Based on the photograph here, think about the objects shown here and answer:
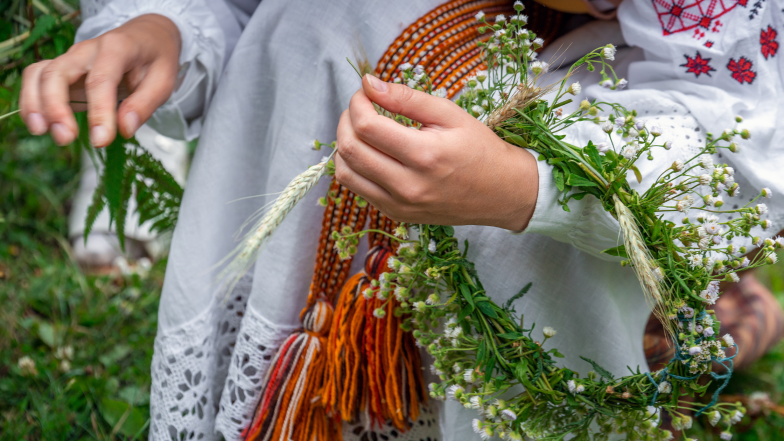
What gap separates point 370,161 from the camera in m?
0.51

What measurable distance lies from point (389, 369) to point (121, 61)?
0.55 meters

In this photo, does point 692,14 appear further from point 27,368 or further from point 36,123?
point 27,368

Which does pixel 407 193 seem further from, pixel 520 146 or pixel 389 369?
pixel 389 369

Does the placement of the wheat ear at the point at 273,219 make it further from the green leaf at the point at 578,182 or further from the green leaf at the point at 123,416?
the green leaf at the point at 123,416

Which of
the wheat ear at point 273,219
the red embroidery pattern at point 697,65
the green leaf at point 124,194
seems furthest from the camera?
the green leaf at point 124,194

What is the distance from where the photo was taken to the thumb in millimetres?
514

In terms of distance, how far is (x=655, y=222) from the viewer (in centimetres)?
54

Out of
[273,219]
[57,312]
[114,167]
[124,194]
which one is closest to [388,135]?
[273,219]

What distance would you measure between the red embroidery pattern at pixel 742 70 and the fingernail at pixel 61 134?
82 centimetres

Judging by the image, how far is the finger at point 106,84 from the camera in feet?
1.82

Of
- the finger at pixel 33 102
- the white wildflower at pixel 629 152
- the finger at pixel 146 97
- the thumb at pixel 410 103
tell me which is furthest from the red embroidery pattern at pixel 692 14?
the finger at pixel 33 102

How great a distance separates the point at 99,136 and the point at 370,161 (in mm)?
299

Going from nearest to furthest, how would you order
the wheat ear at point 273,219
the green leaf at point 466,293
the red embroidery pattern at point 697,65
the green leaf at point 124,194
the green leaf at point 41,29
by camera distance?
the wheat ear at point 273,219 < the green leaf at point 466,293 < the red embroidery pattern at point 697,65 < the green leaf at point 41,29 < the green leaf at point 124,194

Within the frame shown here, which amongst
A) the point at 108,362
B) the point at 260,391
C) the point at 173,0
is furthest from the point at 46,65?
the point at 108,362
